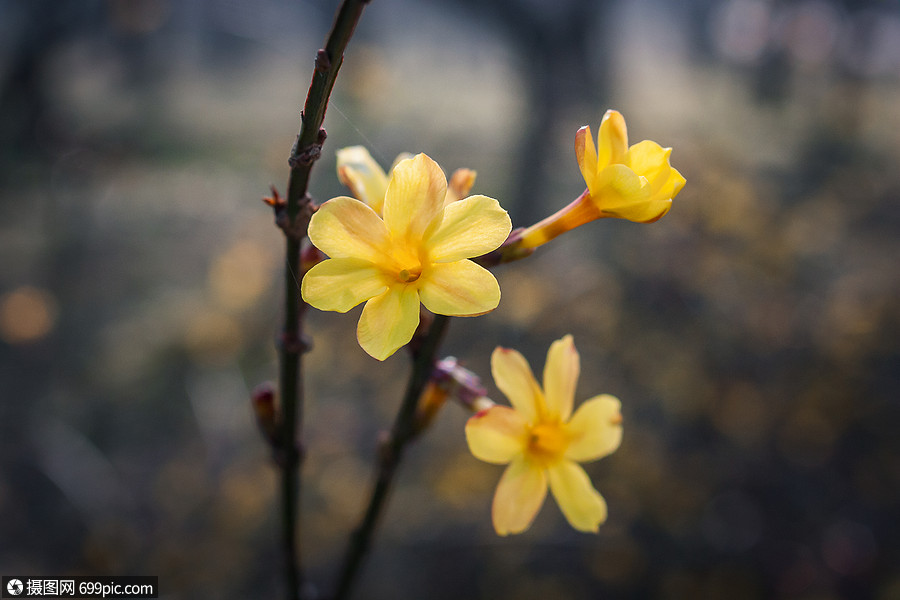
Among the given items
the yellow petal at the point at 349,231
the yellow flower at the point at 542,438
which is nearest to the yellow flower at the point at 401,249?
the yellow petal at the point at 349,231

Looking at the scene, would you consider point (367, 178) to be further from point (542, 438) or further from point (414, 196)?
point (542, 438)

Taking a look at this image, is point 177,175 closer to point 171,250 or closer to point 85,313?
point 171,250

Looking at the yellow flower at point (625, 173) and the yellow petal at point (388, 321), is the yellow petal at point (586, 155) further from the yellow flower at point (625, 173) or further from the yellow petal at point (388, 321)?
the yellow petal at point (388, 321)

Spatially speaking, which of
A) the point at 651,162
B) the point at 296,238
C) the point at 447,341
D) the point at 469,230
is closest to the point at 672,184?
the point at 651,162

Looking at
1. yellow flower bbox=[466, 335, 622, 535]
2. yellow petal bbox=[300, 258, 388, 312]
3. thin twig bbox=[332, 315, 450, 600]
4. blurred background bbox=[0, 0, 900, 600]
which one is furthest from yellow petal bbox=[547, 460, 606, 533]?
blurred background bbox=[0, 0, 900, 600]

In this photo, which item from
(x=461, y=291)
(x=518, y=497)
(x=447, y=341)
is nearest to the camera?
(x=461, y=291)

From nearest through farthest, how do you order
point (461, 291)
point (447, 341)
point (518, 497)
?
1. point (461, 291)
2. point (518, 497)
3. point (447, 341)
